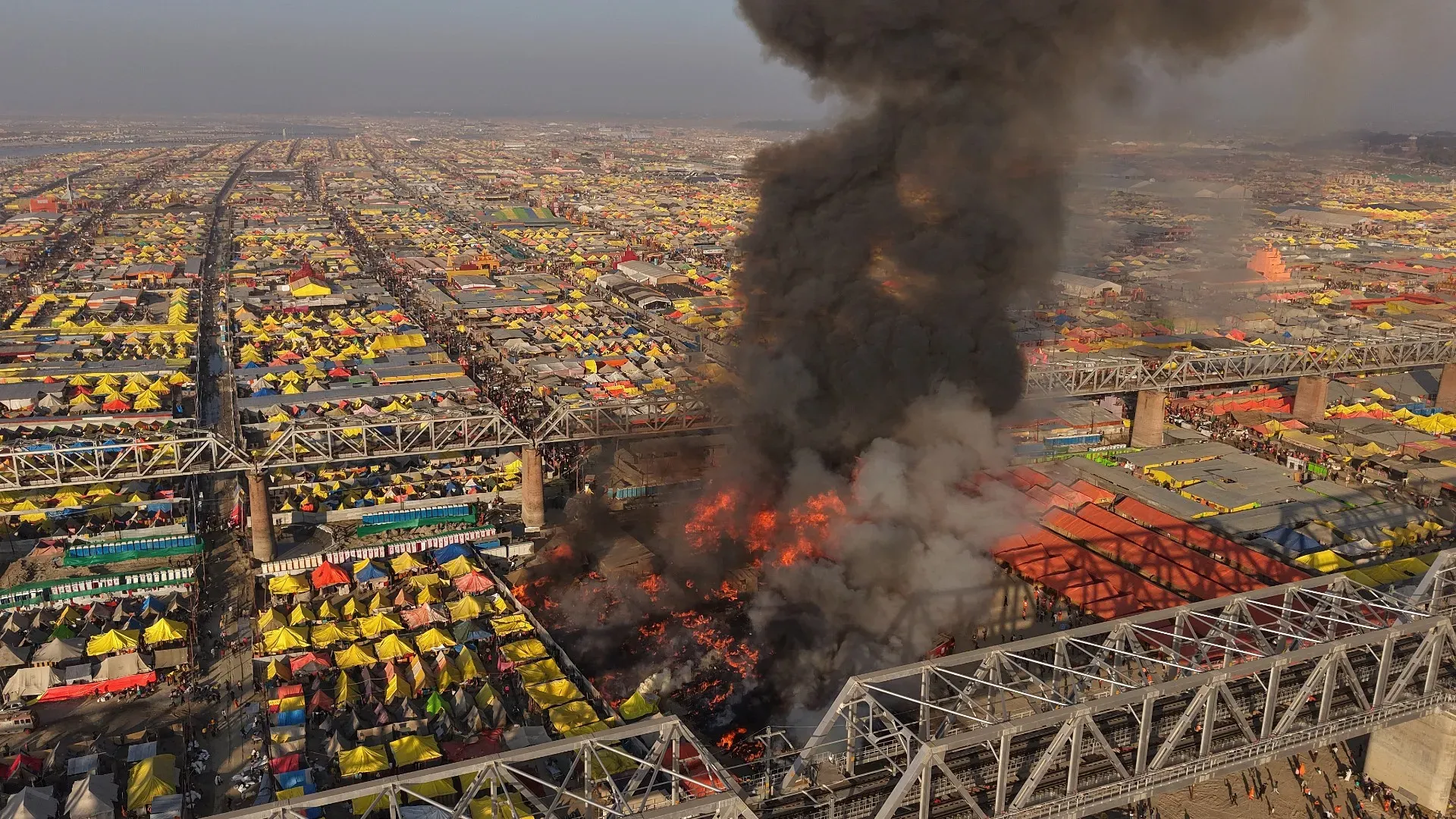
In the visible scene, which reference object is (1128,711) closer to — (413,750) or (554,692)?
(554,692)

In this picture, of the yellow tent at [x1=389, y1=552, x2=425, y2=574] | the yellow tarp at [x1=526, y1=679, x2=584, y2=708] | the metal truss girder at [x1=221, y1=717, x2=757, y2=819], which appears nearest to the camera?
the metal truss girder at [x1=221, y1=717, x2=757, y2=819]

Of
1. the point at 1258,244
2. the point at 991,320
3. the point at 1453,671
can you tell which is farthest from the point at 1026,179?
the point at 1258,244

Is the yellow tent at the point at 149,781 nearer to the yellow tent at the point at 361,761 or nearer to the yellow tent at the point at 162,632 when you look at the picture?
the yellow tent at the point at 361,761

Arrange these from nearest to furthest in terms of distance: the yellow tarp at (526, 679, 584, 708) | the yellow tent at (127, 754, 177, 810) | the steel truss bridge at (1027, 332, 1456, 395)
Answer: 1. the yellow tent at (127, 754, 177, 810)
2. the yellow tarp at (526, 679, 584, 708)
3. the steel truss bridge at (1027, 332, 1456, 395)

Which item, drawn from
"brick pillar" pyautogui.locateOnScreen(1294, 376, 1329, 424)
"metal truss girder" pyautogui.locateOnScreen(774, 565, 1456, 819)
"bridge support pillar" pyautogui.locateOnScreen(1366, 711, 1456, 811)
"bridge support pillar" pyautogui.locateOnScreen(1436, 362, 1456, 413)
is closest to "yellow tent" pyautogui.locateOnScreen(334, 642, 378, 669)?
"metal truss girder" pyautogui.locateOnScreen(774, 565, 1456, 819)

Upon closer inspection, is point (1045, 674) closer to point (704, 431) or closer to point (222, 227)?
point (704, 431)

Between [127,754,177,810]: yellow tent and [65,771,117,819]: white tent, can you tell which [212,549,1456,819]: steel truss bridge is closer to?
[127,754,177,810]: yellow tent

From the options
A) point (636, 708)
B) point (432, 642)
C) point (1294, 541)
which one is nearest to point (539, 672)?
point (636, 708)
